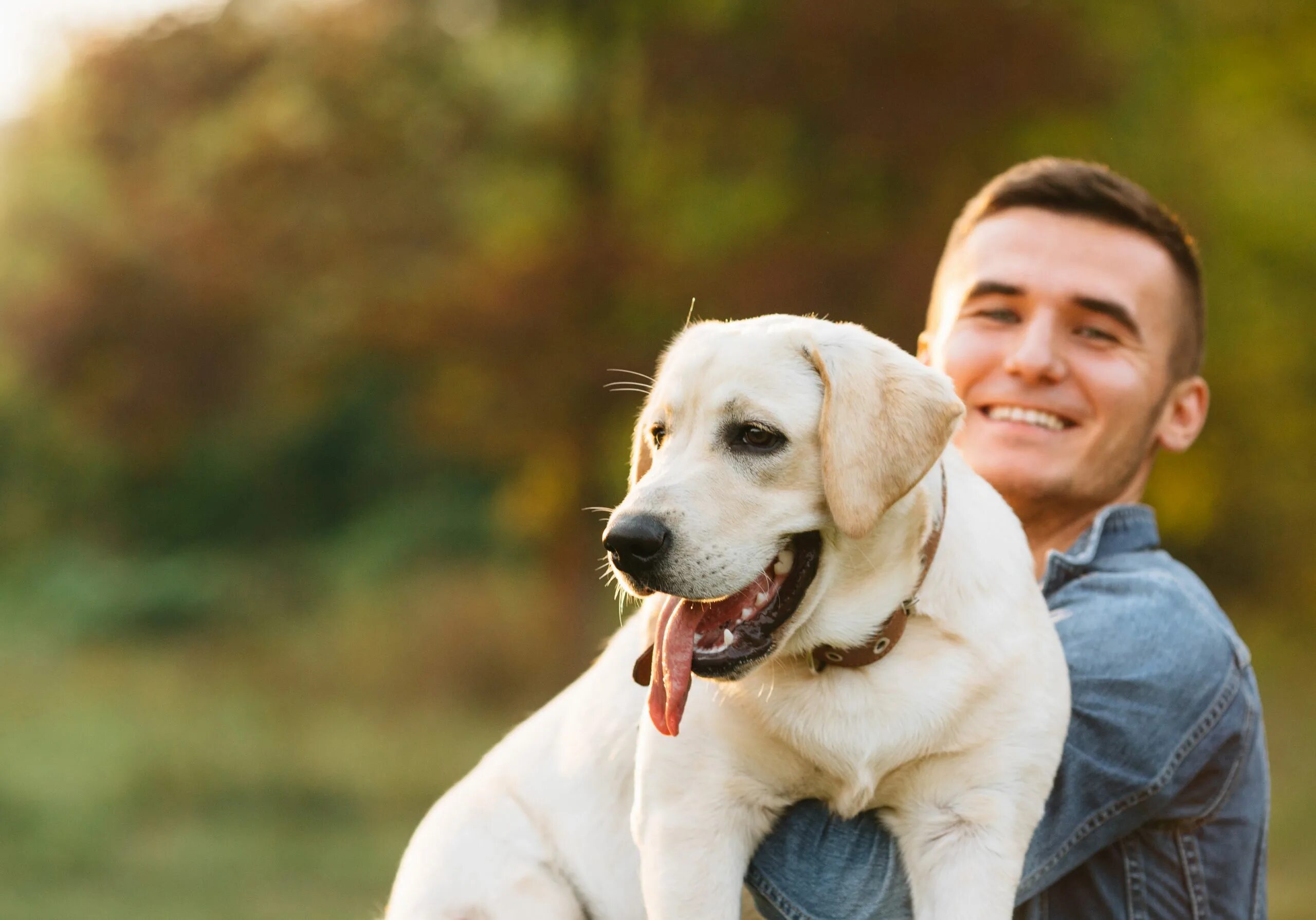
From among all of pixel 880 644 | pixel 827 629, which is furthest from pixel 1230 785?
pixel 827 629

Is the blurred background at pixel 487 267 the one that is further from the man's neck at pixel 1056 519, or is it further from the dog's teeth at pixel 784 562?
the dog's teeth at pixel 784 562

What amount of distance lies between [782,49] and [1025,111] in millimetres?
1787

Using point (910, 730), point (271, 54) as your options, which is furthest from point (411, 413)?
point (910, 730)

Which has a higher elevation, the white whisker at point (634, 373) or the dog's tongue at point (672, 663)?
the white whisker at point (634, 373)

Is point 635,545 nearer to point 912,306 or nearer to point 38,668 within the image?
point 912,306

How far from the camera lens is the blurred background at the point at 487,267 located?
392 inches

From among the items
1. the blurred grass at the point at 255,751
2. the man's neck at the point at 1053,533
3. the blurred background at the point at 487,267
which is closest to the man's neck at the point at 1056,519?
the man's neck at the point at 1053,533

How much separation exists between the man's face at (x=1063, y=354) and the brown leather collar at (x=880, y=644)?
0.81 metres

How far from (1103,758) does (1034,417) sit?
3.19 ft

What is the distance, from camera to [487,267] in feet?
34.5

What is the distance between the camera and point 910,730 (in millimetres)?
2602

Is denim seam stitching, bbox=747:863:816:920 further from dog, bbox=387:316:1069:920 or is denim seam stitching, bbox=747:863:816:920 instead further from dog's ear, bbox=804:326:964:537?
dog's ear, bbox=804:326:964:537

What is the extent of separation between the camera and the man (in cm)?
274

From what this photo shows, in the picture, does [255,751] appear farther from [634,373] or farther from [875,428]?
[875,428]
